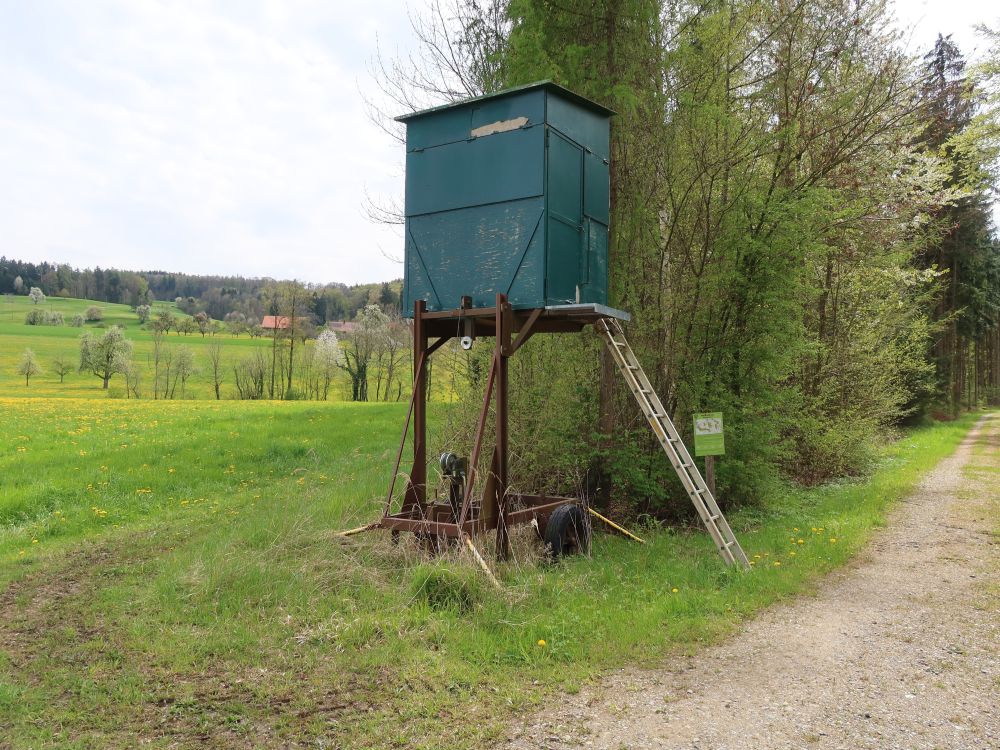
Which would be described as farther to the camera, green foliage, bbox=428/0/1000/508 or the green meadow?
the green meadow

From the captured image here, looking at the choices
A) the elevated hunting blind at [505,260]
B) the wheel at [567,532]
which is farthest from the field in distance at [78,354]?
the wheel at [567,532]

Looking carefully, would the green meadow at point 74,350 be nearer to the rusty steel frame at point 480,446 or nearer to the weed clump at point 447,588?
the rusty steel frame at point 480,446

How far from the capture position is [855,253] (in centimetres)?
1380

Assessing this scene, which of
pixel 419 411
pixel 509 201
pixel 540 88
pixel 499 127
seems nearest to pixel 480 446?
pixel 419 411

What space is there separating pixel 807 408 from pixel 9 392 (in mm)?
50823

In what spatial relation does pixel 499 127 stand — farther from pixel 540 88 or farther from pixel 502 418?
pixel 502 418

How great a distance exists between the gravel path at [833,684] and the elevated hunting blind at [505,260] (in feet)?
4.71

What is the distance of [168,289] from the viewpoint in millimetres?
97375

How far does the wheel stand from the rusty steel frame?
37 cm

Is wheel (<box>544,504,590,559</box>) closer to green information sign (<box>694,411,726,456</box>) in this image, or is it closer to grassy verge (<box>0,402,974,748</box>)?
grassy verge (<box>0,402,974,748</box>)

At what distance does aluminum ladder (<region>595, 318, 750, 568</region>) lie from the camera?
6.95 metres

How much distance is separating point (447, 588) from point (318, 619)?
3.55 feet

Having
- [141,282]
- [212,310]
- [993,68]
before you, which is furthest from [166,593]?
[141,282]

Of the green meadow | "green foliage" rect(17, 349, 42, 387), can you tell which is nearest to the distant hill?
the green meadow
